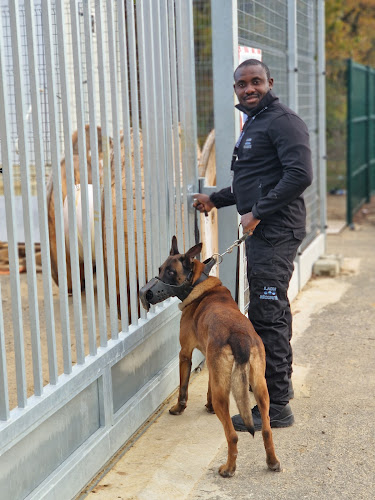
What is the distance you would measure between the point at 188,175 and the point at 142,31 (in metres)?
1.18

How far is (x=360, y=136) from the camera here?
13.4 metres

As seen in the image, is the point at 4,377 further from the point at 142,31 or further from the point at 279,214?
the point at 142,31

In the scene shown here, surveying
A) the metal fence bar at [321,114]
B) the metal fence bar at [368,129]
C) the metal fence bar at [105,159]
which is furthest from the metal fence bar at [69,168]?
the metal fence bar at [368,129]

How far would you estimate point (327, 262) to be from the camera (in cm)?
893

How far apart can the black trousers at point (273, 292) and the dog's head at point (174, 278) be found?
0.38 meters

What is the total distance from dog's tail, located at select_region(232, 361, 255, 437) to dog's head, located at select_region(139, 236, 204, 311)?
69cm

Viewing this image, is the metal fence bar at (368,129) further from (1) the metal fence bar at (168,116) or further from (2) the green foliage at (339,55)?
(1) the metal fence bar at (168,116)

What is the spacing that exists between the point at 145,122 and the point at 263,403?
6.16 feet

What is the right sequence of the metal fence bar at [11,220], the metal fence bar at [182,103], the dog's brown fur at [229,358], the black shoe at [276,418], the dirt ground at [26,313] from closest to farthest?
the metal fence bar at [11,220] < the dog's brown fur at [229,358] < the black shoe at [276,418] < the metal fence bar at [182,103] < the dirt ground at [26,313]

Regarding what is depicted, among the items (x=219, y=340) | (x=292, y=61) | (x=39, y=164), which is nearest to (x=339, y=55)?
(x=292, y=61)

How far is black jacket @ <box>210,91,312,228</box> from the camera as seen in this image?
429 cm

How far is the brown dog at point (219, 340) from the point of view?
3.83 meters

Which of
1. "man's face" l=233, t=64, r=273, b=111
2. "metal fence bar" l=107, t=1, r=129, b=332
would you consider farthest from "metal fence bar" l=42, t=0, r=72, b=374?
A: "man's face" l=233, t=64, r=273, b=111

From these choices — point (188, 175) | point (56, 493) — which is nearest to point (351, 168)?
point (188, 175)
